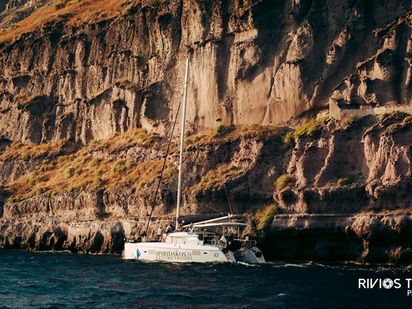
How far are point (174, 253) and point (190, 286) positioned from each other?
15.4 m

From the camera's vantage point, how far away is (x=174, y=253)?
70562 mm

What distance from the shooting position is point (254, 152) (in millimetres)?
81375

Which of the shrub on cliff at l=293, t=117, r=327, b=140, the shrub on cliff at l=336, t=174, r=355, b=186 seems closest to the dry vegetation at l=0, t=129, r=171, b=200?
the shrub on cliff at l=293, t=117, r=327, b=140

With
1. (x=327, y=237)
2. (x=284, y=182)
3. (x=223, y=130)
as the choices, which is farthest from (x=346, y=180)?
(x=223, y=130)

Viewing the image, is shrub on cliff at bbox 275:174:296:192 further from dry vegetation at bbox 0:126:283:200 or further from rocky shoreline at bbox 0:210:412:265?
dry vegetation at bbox 0:126:283:200

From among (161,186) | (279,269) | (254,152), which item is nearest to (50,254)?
(161,186)

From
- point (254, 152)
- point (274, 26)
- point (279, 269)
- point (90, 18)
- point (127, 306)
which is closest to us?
point (127, 306)

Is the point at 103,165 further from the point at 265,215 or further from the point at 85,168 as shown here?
the point at 265,215

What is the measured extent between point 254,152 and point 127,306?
36110 mm

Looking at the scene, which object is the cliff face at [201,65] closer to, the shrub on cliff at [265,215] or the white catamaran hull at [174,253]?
the shrub on cliff at [265,215]

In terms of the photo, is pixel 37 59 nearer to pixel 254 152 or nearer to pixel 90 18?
pixel 90 18

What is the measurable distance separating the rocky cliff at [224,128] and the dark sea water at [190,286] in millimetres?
7924

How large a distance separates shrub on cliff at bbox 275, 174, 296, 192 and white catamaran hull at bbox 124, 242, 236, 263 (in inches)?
427

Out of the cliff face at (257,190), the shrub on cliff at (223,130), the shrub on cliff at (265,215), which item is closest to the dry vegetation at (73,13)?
the cliff face at (257,190)
